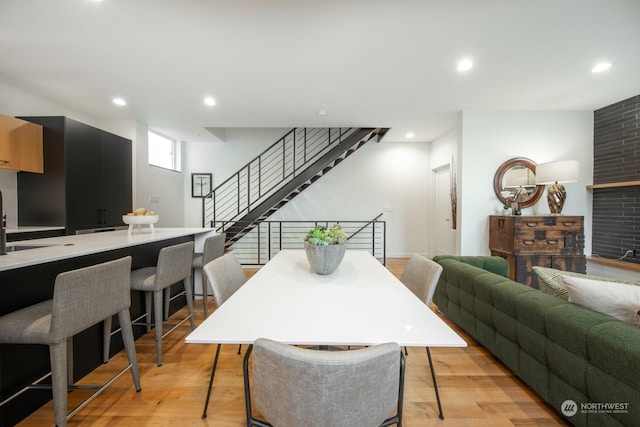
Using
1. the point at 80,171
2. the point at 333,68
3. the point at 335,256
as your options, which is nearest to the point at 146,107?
the point at 80,171

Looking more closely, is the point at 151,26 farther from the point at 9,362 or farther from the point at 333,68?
the point at 9,362

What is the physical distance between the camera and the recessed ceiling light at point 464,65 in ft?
8.16

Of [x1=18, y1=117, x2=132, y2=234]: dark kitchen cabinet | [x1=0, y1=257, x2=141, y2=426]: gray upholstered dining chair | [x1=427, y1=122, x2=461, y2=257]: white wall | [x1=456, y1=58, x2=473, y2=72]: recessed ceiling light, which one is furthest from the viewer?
[x1=427, y1=122, x2=461, y2=257]: white wall

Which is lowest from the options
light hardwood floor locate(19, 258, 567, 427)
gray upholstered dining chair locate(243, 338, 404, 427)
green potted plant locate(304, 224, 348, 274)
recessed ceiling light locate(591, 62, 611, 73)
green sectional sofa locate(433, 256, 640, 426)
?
light hardwood floor locate(19, 258, 567, 427)

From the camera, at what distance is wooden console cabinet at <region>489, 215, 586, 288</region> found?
10.7ft

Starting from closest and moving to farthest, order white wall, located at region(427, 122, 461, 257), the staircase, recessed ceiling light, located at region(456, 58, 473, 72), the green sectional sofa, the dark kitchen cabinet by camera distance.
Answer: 1. the green sectional sofa
2. recessed ceiling light, located at region(456, 58, 473, 72)
3. the dark kitchen cabinet
4. white wall, located at region(427, 122, 461, 257)
5. the staircase

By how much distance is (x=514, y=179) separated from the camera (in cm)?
379

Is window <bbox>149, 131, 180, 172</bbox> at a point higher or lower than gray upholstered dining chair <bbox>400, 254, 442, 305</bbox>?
higher

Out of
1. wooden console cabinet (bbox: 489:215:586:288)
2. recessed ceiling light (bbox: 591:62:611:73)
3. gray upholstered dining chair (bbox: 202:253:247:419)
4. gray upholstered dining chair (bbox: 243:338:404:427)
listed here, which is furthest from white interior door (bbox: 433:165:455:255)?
gray upholstered dining chair (bbox: 243:338:404:427)

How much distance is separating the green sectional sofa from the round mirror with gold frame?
2.40m

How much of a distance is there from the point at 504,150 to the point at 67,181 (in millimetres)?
5717

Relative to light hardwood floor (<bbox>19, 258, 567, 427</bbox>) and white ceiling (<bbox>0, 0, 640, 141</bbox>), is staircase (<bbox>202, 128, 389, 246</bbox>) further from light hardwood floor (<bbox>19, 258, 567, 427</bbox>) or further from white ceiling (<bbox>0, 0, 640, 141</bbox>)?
light hardwood floor (<bbox>19, 258, 567, 427</bbox>)

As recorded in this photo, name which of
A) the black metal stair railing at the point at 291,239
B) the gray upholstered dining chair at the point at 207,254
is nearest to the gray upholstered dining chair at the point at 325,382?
the gray upholstered dining chair at the point at 207,254

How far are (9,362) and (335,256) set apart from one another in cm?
178
